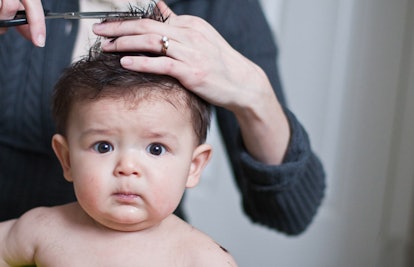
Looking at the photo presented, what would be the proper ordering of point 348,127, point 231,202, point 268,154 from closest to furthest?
point 268,154 < point 348,127 < point 231,202

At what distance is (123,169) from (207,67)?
13 centimetres

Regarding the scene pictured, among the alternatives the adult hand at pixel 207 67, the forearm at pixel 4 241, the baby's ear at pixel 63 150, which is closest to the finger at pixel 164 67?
the adult hand at pixel 207 67

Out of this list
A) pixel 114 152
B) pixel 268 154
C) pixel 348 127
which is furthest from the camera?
pixel 348 127

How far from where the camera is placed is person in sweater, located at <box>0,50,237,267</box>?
1.79ft

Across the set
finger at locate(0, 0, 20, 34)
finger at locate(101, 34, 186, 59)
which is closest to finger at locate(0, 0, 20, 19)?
finger at locate(0, 0, 20, 34)

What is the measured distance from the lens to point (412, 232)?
1.19 meters

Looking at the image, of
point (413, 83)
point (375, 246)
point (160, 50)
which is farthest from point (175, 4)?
point (375, 246)

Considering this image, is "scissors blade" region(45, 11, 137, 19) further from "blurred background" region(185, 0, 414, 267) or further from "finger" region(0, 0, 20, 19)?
"blurred background" region(185, 0, 414, 267)

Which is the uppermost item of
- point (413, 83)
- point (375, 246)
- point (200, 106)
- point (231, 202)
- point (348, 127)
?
point (200, 106)

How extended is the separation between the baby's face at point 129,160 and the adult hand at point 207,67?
0.04 metres

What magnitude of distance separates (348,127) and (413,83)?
18 centimetres

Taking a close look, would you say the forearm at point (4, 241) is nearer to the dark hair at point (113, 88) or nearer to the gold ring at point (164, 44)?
the dark hair at point (113, 88)

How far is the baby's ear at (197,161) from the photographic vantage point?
0.60 metres

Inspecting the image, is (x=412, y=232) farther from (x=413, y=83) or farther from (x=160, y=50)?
(x=160, y=50)
